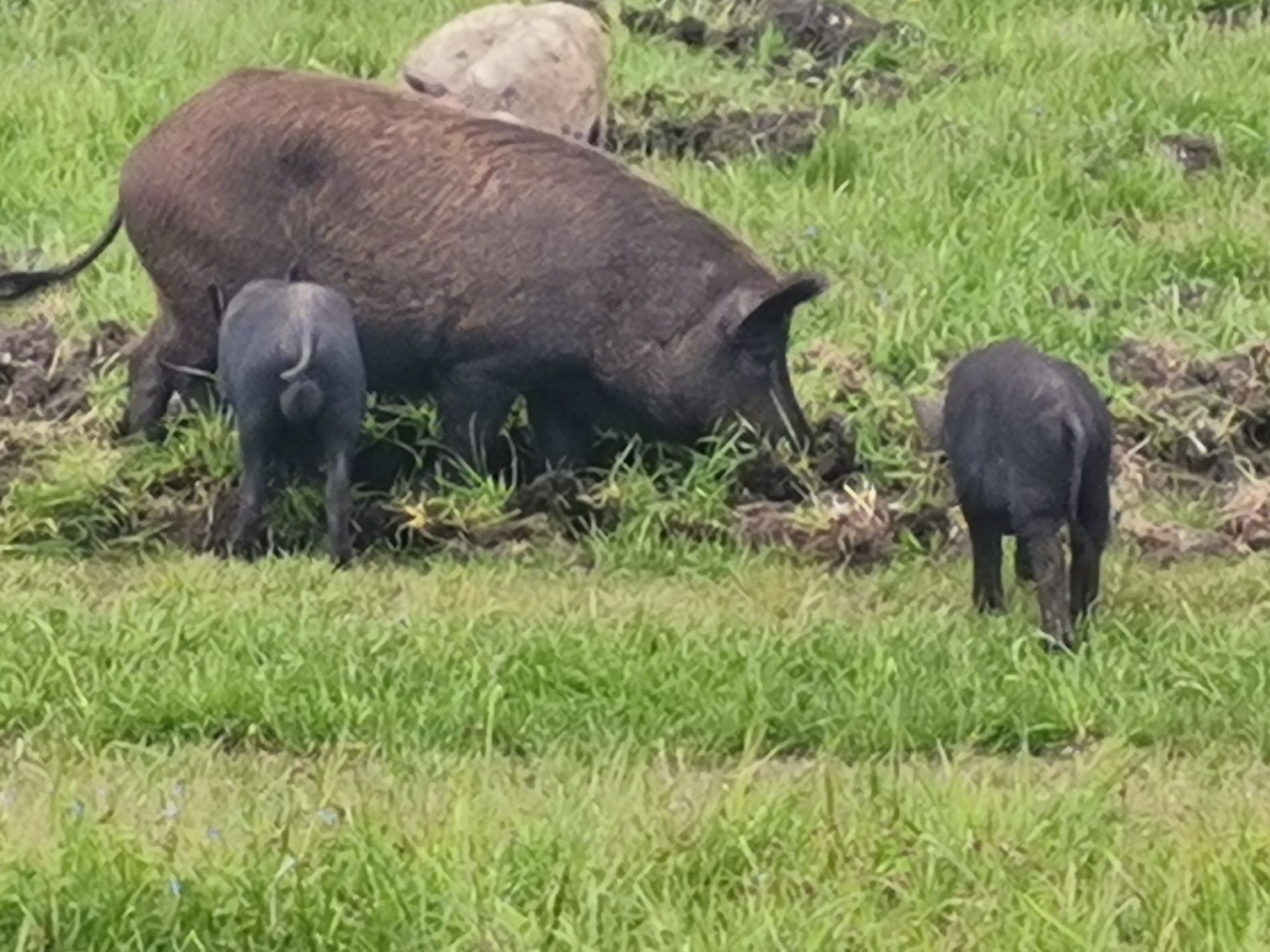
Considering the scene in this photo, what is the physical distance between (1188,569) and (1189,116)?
14.2 ft

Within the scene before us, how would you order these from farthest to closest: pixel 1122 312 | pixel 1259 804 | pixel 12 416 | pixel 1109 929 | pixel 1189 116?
1. pixel 1189 116
2. pixel 1122 312
3. pixel 12 416
4. pixel 1259 804
5. pixel 1109 929

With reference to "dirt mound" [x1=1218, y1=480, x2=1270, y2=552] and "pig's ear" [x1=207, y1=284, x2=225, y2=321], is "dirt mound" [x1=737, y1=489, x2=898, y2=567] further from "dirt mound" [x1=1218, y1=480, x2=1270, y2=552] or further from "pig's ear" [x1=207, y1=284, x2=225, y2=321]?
"pig's ear" [x1=207, y1=284, x2=225, y2=321]

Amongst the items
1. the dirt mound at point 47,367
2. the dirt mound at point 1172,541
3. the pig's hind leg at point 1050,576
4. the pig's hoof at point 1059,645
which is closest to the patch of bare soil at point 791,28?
the dirt mound at point 47,367

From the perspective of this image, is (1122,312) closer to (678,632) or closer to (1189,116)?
(1189,116)

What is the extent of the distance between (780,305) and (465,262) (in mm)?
979

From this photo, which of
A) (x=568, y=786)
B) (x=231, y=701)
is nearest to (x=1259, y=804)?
(x=568, y=786)

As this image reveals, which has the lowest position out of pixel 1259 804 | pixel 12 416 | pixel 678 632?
pixel 12 416

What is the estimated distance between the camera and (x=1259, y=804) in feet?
15.5

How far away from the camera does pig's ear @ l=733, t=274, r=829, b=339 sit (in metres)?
7.43

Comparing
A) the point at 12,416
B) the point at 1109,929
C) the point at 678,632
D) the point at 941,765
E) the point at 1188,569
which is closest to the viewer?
the point at 1109,929

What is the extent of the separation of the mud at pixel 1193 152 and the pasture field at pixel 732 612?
31 mm

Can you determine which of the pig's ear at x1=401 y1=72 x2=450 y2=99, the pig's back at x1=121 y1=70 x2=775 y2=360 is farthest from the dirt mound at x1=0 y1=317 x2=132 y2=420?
the pig's ear at x1=401 y1=72 x2=450 y2=99

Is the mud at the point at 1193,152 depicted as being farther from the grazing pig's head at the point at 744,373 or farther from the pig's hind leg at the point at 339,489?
the pig's hind leg at the point at 339,489

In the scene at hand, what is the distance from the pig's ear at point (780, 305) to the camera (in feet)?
24.4
